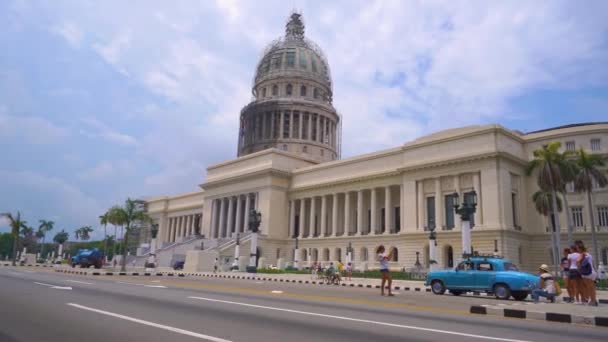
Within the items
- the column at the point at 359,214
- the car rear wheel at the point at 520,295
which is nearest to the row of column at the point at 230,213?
the column at the point at 359,214

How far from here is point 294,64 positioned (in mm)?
91875

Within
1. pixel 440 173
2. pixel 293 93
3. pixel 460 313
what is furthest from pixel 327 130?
pixel 460 313

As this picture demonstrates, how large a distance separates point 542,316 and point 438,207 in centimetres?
3767

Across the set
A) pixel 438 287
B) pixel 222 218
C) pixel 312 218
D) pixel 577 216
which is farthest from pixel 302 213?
pixel 438 287

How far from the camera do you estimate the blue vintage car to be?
18719 mm

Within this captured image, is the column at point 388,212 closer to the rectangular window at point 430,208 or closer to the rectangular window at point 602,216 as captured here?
the rectangular window at point 430,208

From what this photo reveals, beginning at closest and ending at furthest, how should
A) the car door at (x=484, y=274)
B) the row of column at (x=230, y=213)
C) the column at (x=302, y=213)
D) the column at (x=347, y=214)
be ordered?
the car door at (x=484, y=274) < the column at (x=347, y=214) < the column at (x=302, y=213) < the row of column at (x=230, y=213)

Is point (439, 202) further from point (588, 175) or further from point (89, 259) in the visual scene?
point (89, 259)

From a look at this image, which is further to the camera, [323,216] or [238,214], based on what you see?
[238,214]

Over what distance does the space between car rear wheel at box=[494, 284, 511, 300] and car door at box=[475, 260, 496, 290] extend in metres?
0.32

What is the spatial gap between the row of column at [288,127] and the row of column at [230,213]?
17.9m

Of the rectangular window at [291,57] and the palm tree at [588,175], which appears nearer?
the palm tree at [588,175]

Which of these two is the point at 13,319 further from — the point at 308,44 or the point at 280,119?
the point at 308,44

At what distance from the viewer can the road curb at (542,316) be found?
11055 mm
